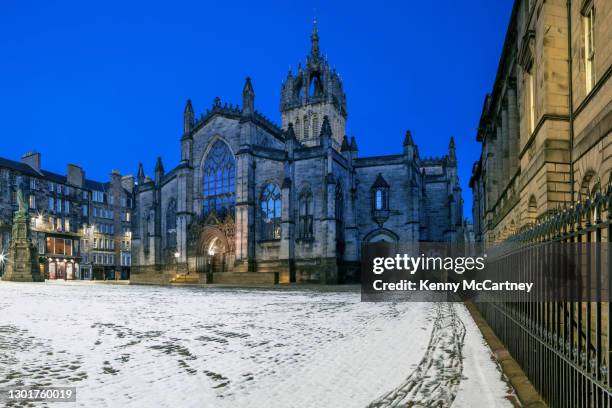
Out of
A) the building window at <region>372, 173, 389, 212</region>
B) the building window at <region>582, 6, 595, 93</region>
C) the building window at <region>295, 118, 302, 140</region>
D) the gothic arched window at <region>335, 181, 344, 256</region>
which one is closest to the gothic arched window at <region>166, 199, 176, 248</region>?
the gothic arched window at <region>335, 181, 344, 256</region>

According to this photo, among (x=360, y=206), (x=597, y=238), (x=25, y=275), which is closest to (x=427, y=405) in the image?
(x=597, y=238)

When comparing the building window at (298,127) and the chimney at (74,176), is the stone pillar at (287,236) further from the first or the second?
the chimney at (74,176)

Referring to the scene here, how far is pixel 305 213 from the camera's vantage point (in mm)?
41219

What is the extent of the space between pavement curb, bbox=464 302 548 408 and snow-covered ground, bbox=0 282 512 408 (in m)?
0.16

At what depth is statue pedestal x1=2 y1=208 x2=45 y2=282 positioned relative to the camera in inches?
1730

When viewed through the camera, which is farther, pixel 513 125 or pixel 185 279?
pixel 185 279

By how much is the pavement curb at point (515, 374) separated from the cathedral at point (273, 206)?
94.8 feet

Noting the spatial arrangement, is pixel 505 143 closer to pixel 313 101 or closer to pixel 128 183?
pixel 313 101

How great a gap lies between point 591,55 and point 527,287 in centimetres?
716

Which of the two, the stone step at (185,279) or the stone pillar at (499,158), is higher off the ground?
the stone pillar at (499,158)

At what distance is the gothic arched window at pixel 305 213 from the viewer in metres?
40.8

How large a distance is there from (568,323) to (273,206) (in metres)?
38.2

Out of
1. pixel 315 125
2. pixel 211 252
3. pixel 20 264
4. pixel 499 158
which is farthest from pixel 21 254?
pixel 499 158

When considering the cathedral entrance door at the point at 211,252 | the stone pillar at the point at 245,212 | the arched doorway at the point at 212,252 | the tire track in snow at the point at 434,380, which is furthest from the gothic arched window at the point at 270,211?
the tire track in snow at the point at 434,380
